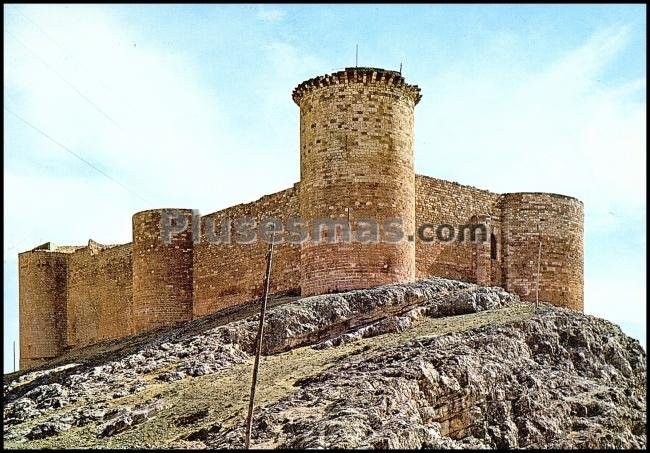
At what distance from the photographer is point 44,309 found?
32.7 metres

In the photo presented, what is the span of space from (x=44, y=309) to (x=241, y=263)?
9.93 m

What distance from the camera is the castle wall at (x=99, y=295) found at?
98.7ft

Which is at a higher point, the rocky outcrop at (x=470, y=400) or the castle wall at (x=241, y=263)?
the castle wall at (x=241, y=263)

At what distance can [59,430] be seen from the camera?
15484 mm

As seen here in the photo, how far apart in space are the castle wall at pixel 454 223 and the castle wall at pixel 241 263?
2759mm

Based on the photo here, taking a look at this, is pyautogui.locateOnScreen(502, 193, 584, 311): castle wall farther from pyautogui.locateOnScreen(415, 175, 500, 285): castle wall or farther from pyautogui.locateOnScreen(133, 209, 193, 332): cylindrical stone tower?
pyautogui.locateOnScreen(133, 209, 193, 332): cylindrical stone tower

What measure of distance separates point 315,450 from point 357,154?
28.0 ft

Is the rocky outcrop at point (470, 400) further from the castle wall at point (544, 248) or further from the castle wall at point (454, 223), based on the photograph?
the castle wall at point (544, 248)

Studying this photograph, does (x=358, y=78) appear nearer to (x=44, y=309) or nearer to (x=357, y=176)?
(x=357, y=176)

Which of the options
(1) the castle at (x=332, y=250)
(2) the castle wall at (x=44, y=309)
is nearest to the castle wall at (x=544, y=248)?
(1) the castle at (x=332, y=250)

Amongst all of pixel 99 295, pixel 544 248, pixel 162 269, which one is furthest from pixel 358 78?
pixel 99 295

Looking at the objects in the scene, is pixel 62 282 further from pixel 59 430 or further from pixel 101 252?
pixel 59 430

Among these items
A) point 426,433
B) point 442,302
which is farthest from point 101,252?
point 426,433

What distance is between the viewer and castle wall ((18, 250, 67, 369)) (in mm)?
32594
